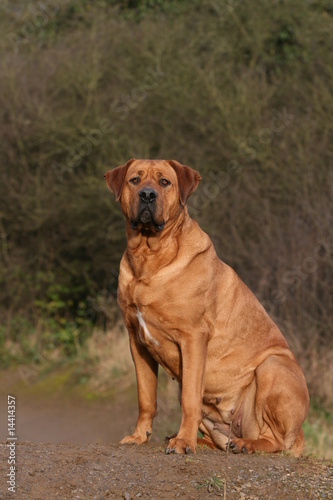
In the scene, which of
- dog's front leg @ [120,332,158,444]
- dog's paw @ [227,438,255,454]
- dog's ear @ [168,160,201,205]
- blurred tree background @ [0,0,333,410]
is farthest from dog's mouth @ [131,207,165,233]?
blurred tree background @ [0,0,333,410]

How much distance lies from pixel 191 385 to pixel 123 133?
1110 centimetres

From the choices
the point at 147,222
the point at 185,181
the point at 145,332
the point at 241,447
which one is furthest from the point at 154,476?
the point at 185,181

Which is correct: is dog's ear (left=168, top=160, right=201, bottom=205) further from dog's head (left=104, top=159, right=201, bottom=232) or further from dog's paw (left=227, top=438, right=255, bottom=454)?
dog's paw (left=227, top=438, right=255, bottom=454)

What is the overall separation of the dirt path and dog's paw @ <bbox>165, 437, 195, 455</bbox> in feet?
0.26

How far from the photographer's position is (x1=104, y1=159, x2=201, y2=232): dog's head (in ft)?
18.9

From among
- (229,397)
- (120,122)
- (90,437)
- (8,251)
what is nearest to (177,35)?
(120,122)

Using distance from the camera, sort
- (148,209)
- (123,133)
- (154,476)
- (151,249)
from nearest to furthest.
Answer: (154,476)
(148,209)
(151,249)
(123,133)

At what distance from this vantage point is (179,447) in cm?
543

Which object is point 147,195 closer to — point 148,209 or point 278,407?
point 148,209

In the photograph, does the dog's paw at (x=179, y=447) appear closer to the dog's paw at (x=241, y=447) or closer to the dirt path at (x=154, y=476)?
the dirt path at (x=154, y=476)

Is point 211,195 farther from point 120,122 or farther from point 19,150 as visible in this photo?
point 19,150

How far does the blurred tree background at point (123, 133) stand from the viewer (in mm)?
14797

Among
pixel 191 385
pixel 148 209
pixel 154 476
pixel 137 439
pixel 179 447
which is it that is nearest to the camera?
pixel 154 476

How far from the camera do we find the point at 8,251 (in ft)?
55.2
